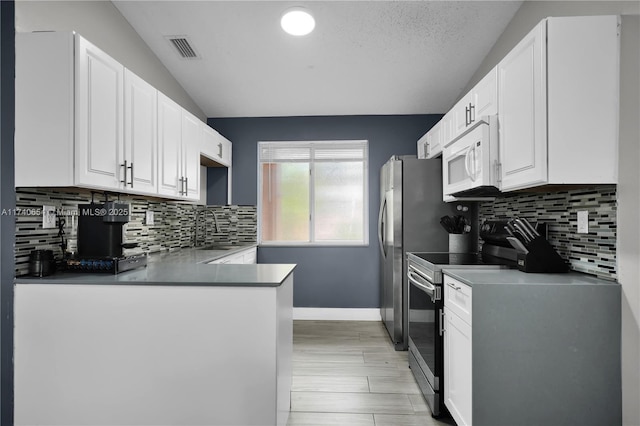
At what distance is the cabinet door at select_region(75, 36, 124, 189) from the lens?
1751 mm

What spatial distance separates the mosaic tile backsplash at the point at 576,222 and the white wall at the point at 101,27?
3.00m

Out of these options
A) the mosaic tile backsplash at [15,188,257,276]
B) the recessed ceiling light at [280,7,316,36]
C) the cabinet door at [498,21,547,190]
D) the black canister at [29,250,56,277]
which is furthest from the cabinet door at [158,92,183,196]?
the cabinet door at [498,21,547,190]

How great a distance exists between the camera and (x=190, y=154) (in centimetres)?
316

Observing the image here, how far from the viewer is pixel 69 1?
2.08 metres

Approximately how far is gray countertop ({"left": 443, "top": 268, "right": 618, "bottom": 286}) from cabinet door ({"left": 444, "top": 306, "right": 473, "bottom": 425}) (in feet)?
0.74

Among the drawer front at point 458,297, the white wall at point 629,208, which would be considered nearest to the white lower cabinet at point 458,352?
the drawer front at point 458,297

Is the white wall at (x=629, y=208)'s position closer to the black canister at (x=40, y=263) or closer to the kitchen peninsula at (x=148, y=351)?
the kitchen peninsula at (x=148, y=351)

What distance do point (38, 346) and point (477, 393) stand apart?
208 centimetres

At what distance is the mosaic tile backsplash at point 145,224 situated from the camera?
71.7 inches

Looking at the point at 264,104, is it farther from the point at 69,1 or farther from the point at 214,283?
the point at 214,283

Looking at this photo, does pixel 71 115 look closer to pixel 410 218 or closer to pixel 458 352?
pixel 458 352

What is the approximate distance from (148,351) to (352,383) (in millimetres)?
1564

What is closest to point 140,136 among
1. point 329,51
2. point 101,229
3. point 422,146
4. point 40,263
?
point 101,229

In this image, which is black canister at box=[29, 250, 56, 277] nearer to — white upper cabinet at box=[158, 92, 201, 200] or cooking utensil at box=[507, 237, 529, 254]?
white upper cabinet at box=[158, 92, 201, 200]
